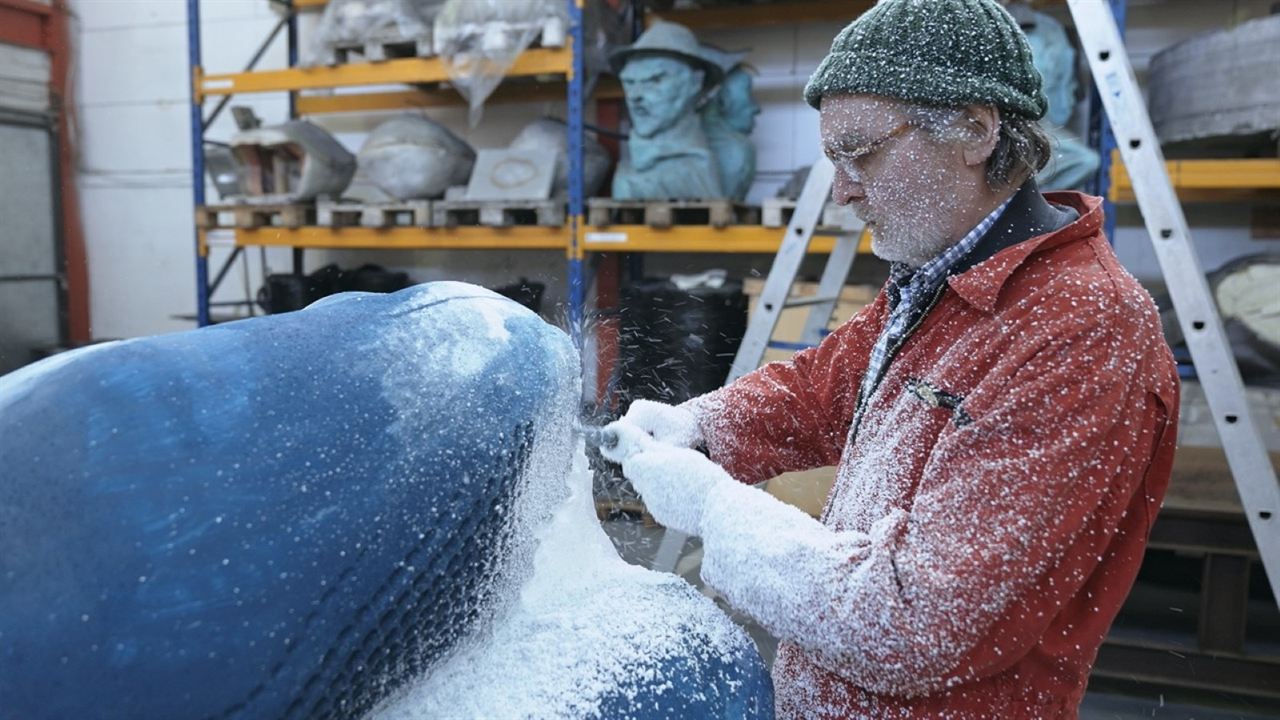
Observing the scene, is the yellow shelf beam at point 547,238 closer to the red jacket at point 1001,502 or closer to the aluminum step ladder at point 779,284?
the aluminum step ladder at point 779,284

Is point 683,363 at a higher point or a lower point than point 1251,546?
higher

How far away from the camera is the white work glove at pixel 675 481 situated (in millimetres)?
1211

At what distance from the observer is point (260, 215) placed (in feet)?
19.2

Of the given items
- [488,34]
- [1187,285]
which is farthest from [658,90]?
[1187,285]

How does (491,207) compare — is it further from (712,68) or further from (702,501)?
(702,501)

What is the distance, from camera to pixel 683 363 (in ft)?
13.9

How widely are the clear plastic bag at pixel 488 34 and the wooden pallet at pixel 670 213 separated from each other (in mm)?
882

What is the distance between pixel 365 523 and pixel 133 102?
810 cm

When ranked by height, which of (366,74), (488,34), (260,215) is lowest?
(260,215)

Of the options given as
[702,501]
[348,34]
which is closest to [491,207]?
[348,34]

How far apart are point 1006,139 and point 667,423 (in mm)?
706

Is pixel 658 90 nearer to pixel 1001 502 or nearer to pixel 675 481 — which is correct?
pixel 675 481

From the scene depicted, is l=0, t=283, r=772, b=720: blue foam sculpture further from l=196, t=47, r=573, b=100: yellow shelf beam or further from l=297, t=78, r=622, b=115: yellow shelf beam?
l=297, t=78, r=622, b=115: yellow shelf beam

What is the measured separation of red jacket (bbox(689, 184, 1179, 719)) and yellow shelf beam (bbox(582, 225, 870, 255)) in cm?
351
